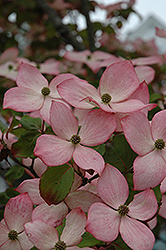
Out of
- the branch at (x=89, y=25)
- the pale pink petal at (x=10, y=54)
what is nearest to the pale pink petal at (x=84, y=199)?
the pale pink petal at (x=10, y=54)

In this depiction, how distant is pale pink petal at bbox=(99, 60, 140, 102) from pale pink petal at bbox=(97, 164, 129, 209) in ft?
0.36

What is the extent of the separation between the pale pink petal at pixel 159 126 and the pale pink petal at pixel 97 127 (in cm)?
6

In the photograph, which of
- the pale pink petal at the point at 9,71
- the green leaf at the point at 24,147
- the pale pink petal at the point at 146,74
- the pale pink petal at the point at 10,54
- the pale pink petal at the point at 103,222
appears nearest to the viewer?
the pale pink petal at the point at 103,222

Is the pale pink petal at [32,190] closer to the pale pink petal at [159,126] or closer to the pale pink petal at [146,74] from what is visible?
the pale pink petal at [159,126]

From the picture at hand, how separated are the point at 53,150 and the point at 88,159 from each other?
0.04m

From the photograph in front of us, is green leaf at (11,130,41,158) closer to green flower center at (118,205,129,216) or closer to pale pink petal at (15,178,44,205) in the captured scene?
pale pink petal at (15,178,44,205)

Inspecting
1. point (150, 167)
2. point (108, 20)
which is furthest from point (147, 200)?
point (108, 20)

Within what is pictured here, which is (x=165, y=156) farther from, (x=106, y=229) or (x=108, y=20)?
(x=108, y=20)

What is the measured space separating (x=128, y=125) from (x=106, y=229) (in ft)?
0.41

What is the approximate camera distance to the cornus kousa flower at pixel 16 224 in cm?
37

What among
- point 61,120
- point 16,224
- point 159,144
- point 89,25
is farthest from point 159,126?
point 89,25

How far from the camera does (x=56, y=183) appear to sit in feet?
1.20

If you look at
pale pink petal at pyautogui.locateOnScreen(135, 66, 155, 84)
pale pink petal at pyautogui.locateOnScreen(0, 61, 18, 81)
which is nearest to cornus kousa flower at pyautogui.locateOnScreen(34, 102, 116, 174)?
pale pink petal at pyautogui.locateOnScreen(135, 66, 155, 84)

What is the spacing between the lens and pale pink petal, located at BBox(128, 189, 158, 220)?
1.14 feet
